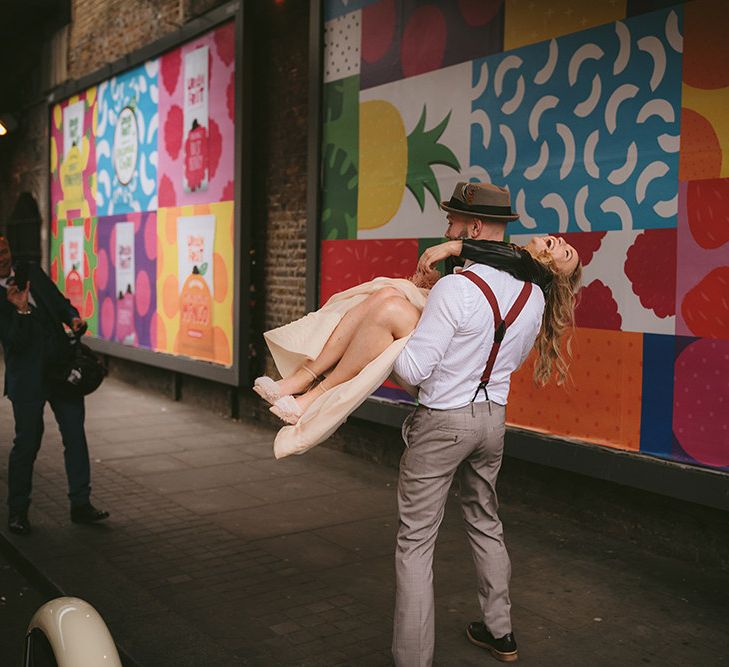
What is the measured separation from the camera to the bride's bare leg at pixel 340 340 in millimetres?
3502

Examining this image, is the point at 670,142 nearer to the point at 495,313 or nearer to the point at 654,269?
the point at 654,269

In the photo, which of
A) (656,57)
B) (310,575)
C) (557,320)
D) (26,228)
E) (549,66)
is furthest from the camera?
(26,228)

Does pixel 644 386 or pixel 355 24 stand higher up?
pixel 355 24

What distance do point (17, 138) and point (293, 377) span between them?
53.8 feet

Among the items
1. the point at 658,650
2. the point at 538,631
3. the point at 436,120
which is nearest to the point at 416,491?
the point at 538,631

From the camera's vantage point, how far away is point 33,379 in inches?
223

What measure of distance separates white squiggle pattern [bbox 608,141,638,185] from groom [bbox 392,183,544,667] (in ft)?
7.67

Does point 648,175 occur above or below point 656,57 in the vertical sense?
below

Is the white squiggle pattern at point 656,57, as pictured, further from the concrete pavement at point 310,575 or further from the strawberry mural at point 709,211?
the concrete pavement at point 310,575

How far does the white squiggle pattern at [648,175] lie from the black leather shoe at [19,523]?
4676 mm

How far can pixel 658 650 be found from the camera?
4.04 m

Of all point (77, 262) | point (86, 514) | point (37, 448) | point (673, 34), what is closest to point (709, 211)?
point (673, 34)

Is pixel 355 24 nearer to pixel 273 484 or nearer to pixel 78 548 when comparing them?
pixel 273 484

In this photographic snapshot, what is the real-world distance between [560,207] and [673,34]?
1343mm
